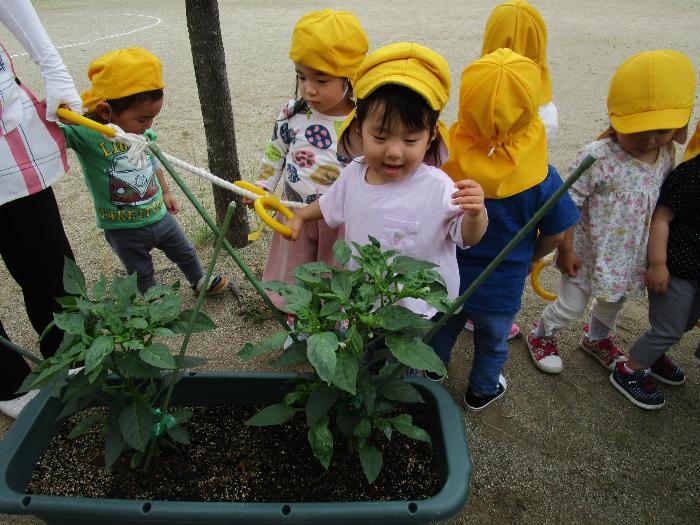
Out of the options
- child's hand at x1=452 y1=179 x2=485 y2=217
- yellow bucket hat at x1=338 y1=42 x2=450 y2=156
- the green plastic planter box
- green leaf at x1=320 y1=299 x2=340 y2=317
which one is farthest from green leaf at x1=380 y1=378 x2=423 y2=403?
yellow bucket hat at x1=338 y1=42 x2=450 y2=156

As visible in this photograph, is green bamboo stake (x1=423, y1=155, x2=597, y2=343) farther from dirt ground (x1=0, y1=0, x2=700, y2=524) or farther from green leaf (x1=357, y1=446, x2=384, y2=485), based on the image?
dirt ground (x1=0, y1=0, x2=700, y2=524)

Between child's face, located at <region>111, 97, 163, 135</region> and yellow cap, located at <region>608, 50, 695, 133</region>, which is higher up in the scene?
yellow cap, located at <region>608, 50, 695, 133</region>

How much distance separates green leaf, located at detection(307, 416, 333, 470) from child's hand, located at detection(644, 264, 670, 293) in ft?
4.15

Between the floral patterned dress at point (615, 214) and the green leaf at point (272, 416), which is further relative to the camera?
the floral patterned dress at point (615, 214)

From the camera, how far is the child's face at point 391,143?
136 cm

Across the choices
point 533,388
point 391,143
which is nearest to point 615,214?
point 533,388

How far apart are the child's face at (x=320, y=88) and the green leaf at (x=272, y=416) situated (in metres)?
0.96

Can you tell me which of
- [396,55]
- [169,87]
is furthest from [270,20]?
[396,55]

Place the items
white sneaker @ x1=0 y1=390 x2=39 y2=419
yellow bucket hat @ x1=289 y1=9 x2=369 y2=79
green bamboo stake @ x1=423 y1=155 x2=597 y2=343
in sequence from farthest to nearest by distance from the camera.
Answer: white sneaker @ x1=0 y1=390 x2=39 y2=419 < yellow bucket hat @ x1=289 y1=9 x2=369 y2=79 < green bamboo stake @ x1=423 y1=155 x2=597 y2=343

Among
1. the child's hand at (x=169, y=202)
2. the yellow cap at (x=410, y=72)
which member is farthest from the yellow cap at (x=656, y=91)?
the child's hand at (x=169, y=202)

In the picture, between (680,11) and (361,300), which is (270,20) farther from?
(361,300)

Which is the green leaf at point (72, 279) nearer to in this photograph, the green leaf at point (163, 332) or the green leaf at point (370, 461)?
the green leaf at point (163, 332)

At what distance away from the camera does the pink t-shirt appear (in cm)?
143

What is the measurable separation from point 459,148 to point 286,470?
0.98 metres
